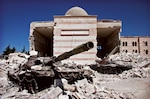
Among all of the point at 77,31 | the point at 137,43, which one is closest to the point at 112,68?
the point at 77,31

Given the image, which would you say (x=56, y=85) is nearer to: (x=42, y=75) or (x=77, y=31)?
(x=42, y=75)

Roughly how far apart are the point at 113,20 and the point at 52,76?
1232cm

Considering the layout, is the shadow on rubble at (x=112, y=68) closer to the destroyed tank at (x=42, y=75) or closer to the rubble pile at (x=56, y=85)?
the rubble pile at (x=56, y=85)

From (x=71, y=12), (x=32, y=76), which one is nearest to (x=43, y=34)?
(x=71, y=12)

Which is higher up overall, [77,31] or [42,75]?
[77,31]

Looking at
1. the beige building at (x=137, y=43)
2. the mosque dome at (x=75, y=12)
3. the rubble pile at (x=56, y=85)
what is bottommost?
the rubble pile at (x=56, y=85)

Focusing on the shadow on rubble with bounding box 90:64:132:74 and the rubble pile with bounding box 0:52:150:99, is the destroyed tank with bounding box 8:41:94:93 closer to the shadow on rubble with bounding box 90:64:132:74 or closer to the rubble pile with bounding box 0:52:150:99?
the rubble pile with bounding box 0:52:150:99

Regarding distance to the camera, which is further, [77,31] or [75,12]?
[75,12]

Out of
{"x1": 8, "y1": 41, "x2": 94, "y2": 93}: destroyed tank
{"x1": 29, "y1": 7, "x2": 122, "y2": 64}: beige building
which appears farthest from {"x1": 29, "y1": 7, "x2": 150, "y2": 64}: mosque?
{"x1": 8, "y1": 41, "x2": 94, "y2": 93}: destroyed tank

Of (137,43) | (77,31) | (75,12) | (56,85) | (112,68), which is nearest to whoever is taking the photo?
(56,85)

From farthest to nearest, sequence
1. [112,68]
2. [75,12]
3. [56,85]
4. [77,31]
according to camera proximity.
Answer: [75,12] < [77,31] < [112,68] < [56,85]

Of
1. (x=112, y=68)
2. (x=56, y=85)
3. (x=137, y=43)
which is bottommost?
(x=56, y=85)

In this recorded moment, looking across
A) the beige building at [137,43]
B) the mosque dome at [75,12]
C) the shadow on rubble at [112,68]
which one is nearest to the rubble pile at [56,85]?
the shadow on rubble at [112,68]

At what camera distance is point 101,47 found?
87.3 ft
